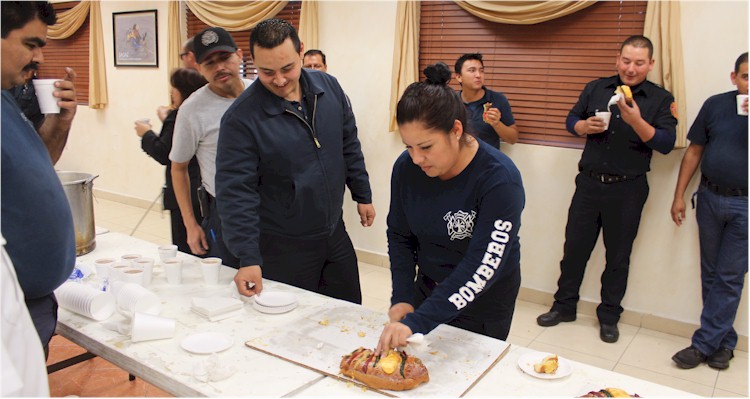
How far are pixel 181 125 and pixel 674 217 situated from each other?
2.67 metres

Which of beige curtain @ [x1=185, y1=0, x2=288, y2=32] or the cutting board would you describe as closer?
the cutting board

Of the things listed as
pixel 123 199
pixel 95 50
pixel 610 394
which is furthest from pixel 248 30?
pixel 610 394

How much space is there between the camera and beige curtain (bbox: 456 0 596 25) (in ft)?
11.0

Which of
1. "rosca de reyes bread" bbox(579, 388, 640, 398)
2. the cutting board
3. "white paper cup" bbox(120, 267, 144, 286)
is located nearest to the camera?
"rosca de reyes bread" bbox(579, 388, 640, 398)

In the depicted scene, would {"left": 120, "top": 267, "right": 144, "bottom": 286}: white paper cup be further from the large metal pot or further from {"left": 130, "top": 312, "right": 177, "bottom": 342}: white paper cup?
the large metal pot

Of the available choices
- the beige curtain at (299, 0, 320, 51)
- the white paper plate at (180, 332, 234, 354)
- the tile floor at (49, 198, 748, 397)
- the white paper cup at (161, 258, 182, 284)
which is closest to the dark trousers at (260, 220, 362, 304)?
the white paper cup at (161, 258, 182, 284)

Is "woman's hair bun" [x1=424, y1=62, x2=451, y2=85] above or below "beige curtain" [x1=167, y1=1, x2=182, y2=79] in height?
below

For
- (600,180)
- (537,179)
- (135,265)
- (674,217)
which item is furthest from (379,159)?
(135,265)

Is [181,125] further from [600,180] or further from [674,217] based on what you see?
[674,217]

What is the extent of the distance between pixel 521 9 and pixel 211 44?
80.3 inches

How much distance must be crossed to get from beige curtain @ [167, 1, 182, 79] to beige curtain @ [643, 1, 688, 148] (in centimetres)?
417

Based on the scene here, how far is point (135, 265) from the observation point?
6.51 feet

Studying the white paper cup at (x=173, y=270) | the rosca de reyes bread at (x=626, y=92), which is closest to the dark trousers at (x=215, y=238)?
the white paper cup at (x=173, y=270)

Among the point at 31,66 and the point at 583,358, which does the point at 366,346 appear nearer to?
the point at 31,66
